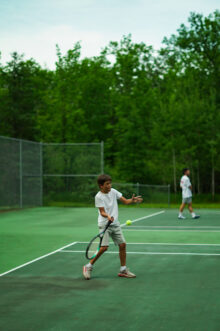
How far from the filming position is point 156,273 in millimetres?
7500

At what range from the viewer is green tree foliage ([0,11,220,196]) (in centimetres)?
3303

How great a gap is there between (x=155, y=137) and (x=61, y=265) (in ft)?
86.6

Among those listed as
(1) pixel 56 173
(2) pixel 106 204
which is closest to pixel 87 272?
(2) pixel 106 204

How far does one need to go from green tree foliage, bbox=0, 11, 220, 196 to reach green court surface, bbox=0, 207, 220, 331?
69.6 feet

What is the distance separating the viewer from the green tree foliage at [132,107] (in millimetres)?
33031

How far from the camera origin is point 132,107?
36.8 m

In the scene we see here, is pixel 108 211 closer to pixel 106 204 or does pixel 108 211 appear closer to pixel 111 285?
pixel 106 204

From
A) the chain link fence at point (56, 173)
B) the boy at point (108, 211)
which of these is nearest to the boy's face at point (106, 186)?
the boy at point (108, 211)

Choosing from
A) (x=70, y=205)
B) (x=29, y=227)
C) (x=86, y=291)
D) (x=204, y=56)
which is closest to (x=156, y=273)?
(x=86, y=291)

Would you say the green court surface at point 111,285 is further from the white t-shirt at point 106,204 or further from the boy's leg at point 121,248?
the white t-shirt at point 106,204

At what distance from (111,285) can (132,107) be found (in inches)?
1210

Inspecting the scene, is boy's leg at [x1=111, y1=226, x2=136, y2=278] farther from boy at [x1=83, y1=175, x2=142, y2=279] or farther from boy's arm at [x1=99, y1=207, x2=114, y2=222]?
boy's arm at [x1=99, y1=207, x2=114, y2=222]

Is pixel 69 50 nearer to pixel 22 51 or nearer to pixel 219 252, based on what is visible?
pixel 22 51

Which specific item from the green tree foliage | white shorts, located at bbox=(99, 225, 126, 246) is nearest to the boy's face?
white shorts, located at bbox=(99, 225, 126, 246)
